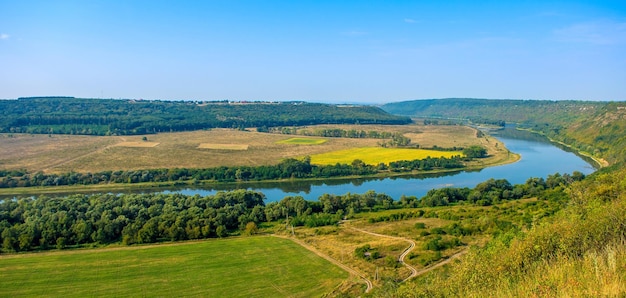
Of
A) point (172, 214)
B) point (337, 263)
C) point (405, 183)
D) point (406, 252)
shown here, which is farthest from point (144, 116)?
point (406, 252)

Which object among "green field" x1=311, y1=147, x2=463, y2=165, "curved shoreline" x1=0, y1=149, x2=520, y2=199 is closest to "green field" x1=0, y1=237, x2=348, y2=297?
"curved shoreline" x1=0, y1=149, x2=520, y2=199

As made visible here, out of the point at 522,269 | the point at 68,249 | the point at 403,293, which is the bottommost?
the point at 68,249

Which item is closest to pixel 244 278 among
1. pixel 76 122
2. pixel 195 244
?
pixel 195 244

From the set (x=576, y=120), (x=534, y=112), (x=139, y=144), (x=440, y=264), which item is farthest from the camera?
(x=534, y=112)

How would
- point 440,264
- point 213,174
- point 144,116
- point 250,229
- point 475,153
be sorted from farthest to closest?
point 144,116 < point 475,153 < point 213,174 < point 250,229 < point 440,264

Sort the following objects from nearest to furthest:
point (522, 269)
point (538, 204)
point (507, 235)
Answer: point (522, 269)
point (507, 235)
point (538, 204)

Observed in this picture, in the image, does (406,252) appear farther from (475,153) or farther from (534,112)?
(534,112)

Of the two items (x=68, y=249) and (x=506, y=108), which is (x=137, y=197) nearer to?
(x=68, y=249)
